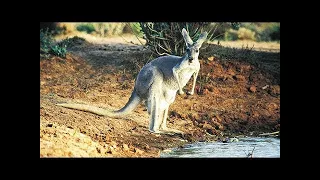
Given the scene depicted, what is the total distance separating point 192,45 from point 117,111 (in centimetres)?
125

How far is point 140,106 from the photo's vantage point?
7.98 m

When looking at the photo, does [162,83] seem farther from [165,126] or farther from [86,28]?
[86,28]

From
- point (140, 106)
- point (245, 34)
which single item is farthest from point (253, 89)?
point (140, 106)

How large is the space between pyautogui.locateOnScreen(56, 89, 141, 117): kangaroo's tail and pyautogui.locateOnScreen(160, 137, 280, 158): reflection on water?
2.41ft

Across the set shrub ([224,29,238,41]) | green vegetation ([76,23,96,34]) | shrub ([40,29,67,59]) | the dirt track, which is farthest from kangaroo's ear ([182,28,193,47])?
shrub ([40,29,67,59])

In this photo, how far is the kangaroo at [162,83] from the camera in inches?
306

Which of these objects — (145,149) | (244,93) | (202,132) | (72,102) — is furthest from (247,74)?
(72,102)

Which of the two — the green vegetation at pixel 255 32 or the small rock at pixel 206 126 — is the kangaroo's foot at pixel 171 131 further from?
the green vegetation at pixel 255 32

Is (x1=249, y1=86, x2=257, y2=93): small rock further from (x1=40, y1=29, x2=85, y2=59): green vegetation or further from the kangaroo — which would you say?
(x1=40, y1=29, x2=85, y2=59): green vegetation

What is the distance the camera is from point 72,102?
7.98 m

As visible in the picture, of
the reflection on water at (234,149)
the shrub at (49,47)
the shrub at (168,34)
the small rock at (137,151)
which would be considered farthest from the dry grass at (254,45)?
the shrub at (49,47)

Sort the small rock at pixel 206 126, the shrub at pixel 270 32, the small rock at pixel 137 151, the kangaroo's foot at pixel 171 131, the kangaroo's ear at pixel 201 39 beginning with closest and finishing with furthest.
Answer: the small rock at pixel 137 151 < the kangaroo's ear at pixel 201 39 < the kangaroo's foot at pixel 171 131 < the small rock at pixel 206 126 < the shrub at pixel 270 32

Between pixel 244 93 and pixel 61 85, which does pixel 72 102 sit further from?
pixel 244 93

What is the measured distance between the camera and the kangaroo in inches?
306
